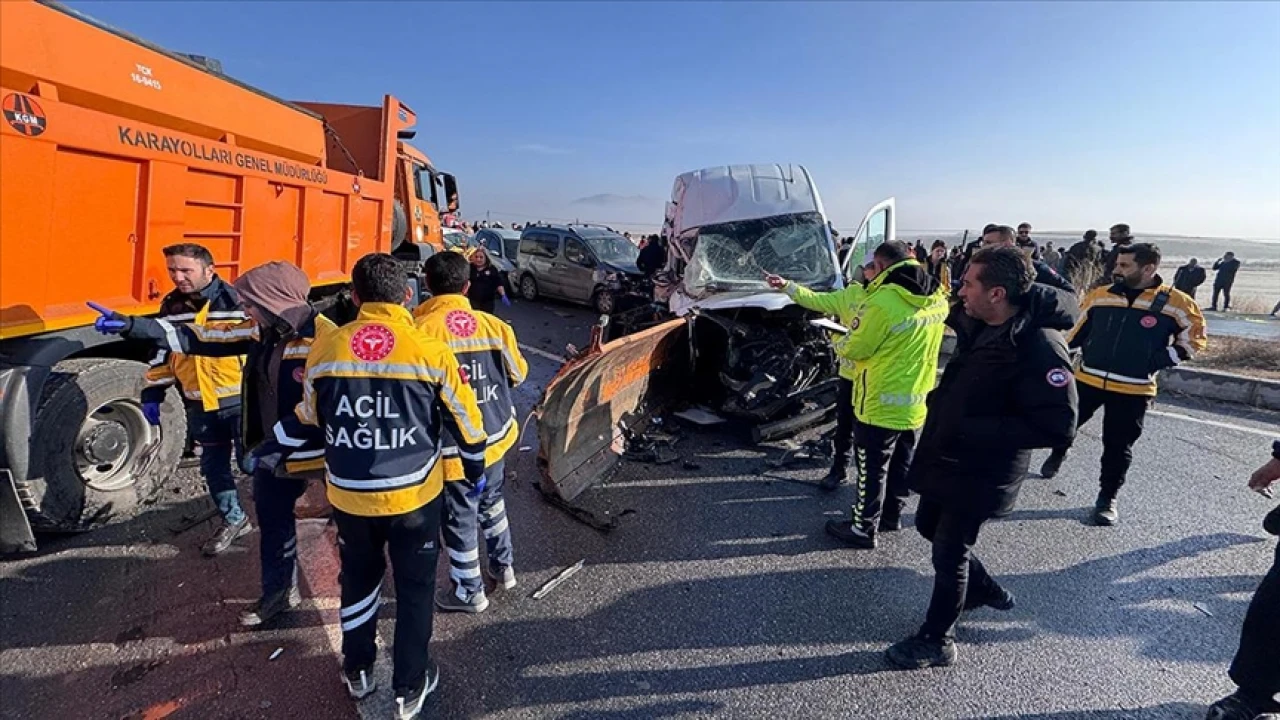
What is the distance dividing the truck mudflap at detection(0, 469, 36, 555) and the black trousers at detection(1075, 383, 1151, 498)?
6111 mm

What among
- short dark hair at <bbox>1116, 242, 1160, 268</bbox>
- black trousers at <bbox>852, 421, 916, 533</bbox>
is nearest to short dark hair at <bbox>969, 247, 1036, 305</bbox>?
black trousers at <bbox>852, 421, 916, 533</bbox>

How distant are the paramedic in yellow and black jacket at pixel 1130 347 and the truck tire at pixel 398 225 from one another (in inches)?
295

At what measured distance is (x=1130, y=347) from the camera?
13.0 ft

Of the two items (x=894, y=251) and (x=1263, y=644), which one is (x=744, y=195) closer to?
(x=894, y=251)

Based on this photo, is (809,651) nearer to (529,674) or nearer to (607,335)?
(529,674)

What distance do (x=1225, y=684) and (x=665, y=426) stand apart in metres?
3.82

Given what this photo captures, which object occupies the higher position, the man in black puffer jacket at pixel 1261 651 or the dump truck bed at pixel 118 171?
the dump truck bed at pixel 118 171

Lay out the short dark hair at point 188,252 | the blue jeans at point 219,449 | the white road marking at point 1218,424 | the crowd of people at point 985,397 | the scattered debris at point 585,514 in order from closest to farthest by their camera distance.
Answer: the crowd of people at point 985,397 → the short dark hair at point 188,252 → the blue jeans at point 219,449 → the scattered debris at point 585,514 → the white road marking at point 1218,424

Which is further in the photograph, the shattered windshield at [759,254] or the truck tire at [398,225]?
the truck tire at [398,225]

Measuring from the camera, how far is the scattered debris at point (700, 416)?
5633mm

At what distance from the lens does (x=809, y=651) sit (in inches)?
109

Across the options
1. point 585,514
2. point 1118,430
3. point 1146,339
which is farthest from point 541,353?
point 1146,339

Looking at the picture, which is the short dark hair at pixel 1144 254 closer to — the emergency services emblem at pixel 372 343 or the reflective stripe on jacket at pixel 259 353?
the emergency services emblem at pixel 372 343

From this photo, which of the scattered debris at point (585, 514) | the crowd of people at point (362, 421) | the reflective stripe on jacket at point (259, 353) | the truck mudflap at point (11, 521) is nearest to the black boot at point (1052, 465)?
the scattered debris at point (585, 514)
